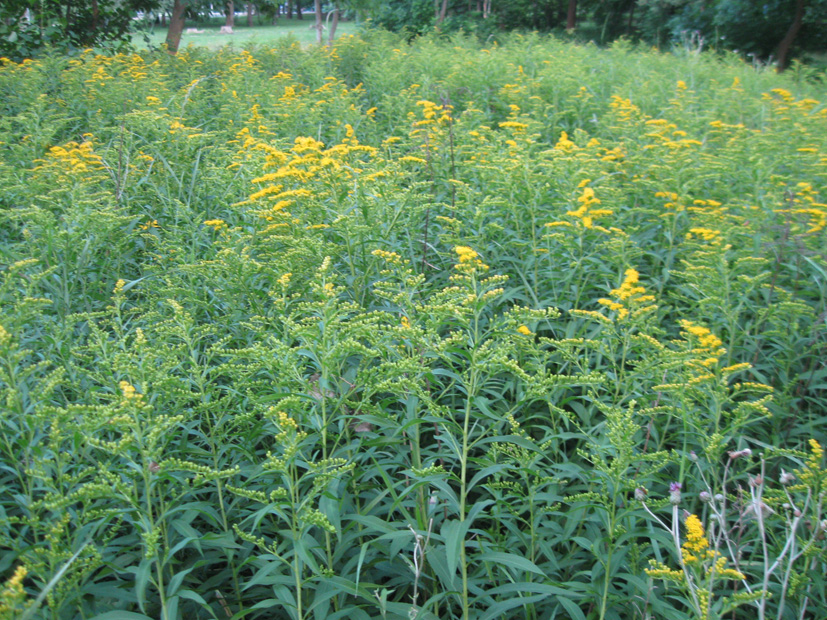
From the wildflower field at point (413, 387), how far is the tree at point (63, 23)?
5.62m

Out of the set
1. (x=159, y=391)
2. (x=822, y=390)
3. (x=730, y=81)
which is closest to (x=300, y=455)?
(x=159, y=391)

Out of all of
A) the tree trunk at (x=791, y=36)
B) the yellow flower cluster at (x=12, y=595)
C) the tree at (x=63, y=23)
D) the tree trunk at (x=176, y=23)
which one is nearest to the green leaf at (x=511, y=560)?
the yellow flower cluster at (x=12, y=595)

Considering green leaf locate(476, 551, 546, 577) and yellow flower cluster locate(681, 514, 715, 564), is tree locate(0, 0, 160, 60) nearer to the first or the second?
green leaf locate(476, 551, 546, 577)

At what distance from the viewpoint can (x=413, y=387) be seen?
76.4 inches

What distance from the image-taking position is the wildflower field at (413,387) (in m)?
1.80

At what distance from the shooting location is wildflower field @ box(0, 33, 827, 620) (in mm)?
1804

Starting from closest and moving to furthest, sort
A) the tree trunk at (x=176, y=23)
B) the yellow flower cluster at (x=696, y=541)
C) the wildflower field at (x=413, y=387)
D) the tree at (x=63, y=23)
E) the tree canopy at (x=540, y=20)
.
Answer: the yellow flower cluster at (x=696, y=541)
the wildflower field at (x=413, y=387)
the tree at (x=63, y=23)
the tree canopy at (x=540, y=20)
the tree trunk at (x=176, y=23)

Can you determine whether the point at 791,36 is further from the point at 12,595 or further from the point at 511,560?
the point at 12,595

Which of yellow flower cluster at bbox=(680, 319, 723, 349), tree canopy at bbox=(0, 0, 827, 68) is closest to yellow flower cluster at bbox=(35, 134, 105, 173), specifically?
yellow flower cluster at bbox=(680, 319, 723, 349)

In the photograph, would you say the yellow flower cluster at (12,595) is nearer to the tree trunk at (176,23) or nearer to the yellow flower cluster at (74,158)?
the yellow flower cluster at (74,158)

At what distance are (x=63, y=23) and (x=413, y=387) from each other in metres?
10.9

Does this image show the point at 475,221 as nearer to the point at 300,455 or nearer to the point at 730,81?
the point at 300,455

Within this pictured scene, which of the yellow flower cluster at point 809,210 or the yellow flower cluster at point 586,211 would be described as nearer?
the yellow flower cluster at point 586,211

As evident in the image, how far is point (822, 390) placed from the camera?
2.95 m
